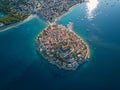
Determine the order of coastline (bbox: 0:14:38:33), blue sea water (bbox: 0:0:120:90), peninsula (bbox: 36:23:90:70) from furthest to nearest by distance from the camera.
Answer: coastline (bbox: 0:14:38:33), peninsula (bbox: 36:23:90:70), blue sea water (bbox: 0:0:120:90)

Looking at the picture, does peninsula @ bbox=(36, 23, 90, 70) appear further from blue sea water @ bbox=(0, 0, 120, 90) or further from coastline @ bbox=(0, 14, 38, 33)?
coastline @ bbox=(0, 14, 38, 33)

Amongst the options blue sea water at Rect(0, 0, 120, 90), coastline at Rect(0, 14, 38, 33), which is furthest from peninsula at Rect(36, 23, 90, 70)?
coastline at Rect(0, 14, 38, 33)

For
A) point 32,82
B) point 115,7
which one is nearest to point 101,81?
point 32,82

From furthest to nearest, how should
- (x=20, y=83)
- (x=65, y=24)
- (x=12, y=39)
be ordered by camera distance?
(x=65, y=24) < (x=12, y=39) < (x=20, y=83)

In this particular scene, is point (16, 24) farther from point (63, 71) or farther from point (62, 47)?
point (63, 71)

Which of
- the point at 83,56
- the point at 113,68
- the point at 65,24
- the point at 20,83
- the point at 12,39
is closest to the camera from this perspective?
the point at 20,83

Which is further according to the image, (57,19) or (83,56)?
(57,19)

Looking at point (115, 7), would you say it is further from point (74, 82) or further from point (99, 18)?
point (74, 82)
